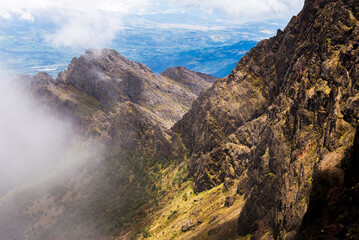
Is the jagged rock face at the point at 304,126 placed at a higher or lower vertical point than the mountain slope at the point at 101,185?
higher

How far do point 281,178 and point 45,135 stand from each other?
19343 centimetres

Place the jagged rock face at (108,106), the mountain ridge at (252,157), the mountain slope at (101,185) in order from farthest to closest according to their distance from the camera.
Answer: the jagged rock face at (108,106)
the mountain slope at (101,185)
the mountain ridge at (252,157)

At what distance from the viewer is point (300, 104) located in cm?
2978

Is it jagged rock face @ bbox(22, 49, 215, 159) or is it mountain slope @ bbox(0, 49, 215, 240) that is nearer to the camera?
mountain slope @ bbox(0, 49, 215, 240)

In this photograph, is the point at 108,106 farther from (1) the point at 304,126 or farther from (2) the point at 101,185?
(1) the point at 304,126

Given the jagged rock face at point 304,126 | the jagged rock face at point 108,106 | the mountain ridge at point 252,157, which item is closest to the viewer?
the mountain ridge at point 252,157

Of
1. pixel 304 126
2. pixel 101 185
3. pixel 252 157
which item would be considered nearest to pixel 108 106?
pixel 101 185

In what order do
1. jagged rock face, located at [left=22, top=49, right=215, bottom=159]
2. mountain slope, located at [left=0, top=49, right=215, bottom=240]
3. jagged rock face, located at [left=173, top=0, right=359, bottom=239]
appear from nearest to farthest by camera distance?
jagged rock face, located at [left=173, top=0, right=359, bottom=239], mountain slope, located at [left=0, top=49, right=215, bottom=240], jagged rock face, located at [left=22, top=49, right=215, bottom=159]

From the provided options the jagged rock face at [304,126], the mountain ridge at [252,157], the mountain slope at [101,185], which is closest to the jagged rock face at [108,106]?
the mountain slope at [101,185]

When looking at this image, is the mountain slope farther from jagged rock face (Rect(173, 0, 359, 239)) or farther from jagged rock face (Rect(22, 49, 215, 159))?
jagged rock face (Rect(173, 0, 359, 239))

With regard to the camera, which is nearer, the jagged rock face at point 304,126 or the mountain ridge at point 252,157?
the mountain ridge at point 252,157

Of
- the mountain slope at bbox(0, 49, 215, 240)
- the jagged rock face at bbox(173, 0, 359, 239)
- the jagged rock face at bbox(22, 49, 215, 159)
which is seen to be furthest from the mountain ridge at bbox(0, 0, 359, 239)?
the jagged rock face at bbox(22, 49, 215, 159)

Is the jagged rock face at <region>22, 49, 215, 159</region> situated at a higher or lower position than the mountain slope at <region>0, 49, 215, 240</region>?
higher

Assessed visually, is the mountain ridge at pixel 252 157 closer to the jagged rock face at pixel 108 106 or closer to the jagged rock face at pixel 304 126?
the jagged rock face at pixel 304 126
